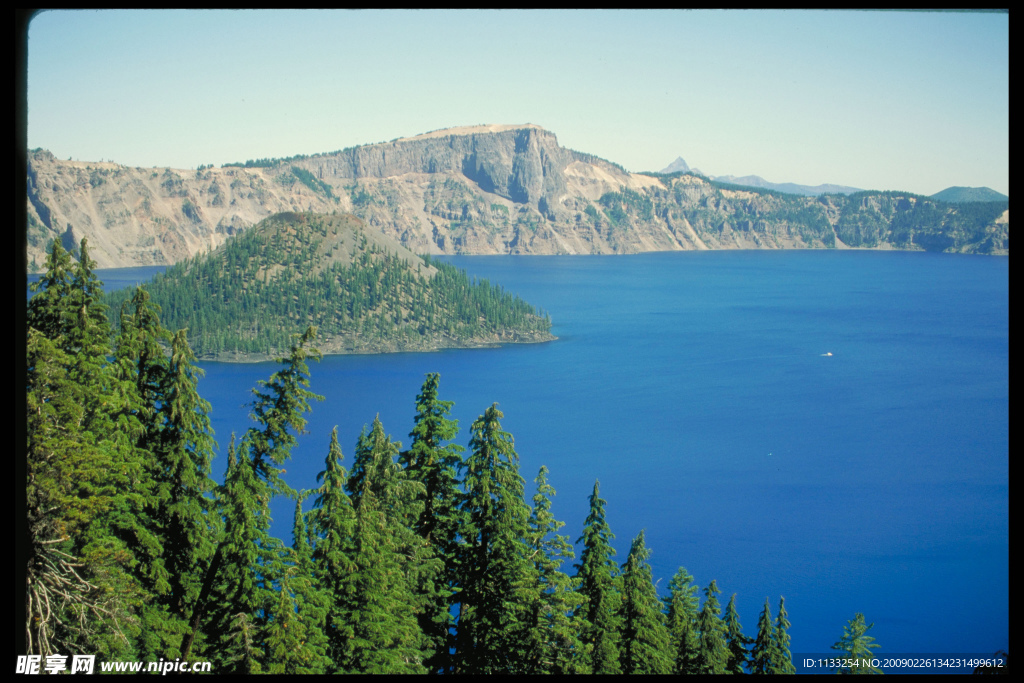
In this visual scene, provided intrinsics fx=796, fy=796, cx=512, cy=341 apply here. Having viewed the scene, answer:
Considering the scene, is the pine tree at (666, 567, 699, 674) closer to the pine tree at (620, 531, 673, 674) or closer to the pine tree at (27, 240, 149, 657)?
the pine tree at (620, 531, 673, 674)

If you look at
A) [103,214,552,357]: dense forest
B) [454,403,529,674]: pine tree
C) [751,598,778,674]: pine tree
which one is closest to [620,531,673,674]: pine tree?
[751,598,778,674]: pine tree

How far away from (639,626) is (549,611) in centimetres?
311

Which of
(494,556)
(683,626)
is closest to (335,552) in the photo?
(494,556)

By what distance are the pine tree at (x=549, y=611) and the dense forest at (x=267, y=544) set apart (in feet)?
0.13

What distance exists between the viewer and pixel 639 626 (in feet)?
53.3

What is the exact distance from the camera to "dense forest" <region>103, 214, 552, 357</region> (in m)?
80.8

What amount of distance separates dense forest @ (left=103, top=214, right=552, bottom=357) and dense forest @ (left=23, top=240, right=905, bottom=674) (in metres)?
63.3

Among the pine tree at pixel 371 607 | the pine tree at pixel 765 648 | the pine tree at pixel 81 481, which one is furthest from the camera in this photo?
the pine tree at pixel 765 648

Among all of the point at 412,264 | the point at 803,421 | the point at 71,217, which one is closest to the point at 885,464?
the point at 803,421

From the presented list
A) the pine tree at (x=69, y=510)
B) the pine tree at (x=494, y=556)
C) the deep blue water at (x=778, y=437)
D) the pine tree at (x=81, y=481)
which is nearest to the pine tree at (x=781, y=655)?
the pine tree at (x=494, y=556)

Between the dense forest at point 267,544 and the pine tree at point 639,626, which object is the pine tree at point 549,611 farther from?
the pine tree at point 639,626

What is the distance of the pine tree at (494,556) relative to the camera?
1420 centimetres

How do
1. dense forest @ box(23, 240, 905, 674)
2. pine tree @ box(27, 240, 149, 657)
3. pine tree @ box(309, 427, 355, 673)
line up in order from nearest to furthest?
pine tree @ box(27, 240, 149, 657) < dense forest @ box(23, 240, 905, 674) < pine tree @ box(309, 427, 355, 673)
